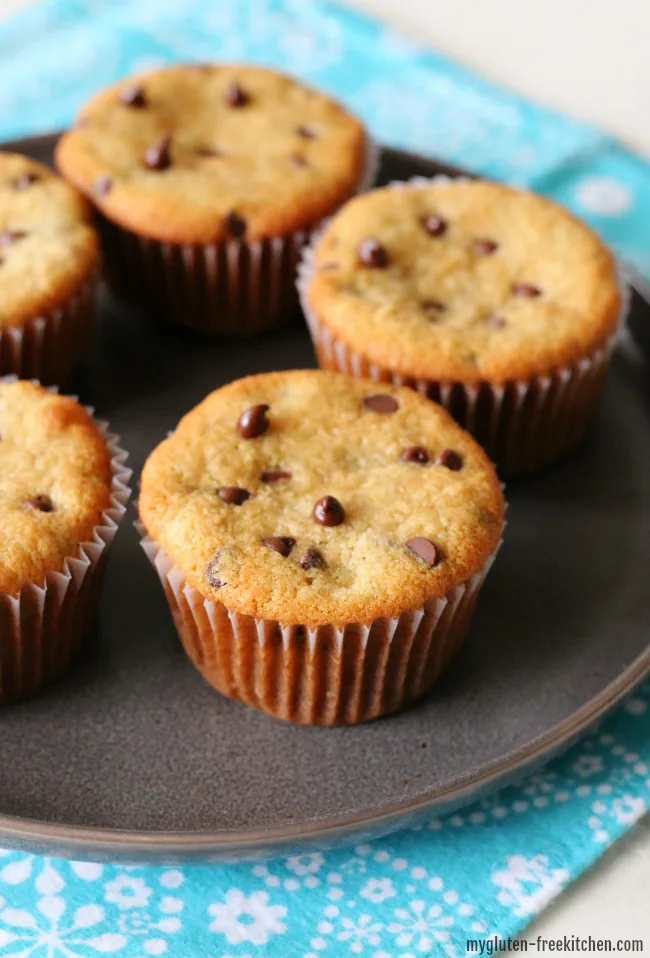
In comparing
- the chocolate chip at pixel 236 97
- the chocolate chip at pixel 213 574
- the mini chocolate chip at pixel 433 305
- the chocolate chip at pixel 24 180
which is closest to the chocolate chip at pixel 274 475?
the chocolate chip at pixel 213 574

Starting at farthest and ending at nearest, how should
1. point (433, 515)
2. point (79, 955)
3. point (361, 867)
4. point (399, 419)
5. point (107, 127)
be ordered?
point (107, 127) < point (399, 419) < point (433, 515) < point (361, 867) < point (79, 955)

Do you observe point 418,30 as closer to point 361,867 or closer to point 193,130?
point 193,130

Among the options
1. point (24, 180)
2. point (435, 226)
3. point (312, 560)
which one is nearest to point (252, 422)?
point (312, 560)

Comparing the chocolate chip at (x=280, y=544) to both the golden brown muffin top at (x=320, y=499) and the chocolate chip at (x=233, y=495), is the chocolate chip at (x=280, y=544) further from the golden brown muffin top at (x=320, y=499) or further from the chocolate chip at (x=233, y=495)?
the chocolate chip at (x=233, y=495)

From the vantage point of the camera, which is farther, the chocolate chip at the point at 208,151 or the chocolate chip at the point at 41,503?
the chocolate chip at the point at 208,151

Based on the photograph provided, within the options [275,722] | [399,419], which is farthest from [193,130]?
[275,722]
